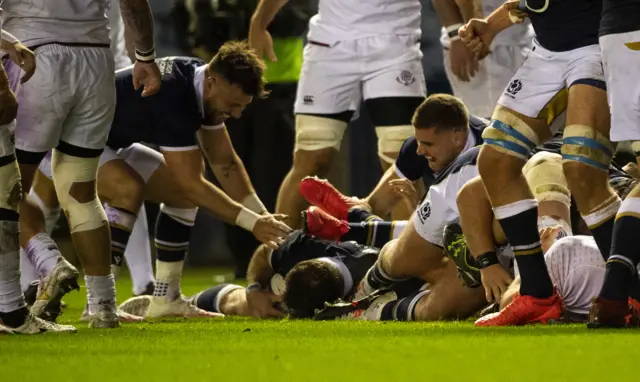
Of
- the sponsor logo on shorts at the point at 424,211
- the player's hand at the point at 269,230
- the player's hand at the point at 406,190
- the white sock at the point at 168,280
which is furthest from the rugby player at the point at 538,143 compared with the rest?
the white sock at the point at 168,280

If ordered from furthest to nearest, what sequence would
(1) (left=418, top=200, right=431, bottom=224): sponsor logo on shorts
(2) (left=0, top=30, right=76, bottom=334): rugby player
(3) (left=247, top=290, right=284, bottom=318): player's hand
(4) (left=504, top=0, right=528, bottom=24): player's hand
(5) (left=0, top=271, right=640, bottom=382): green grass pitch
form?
(3) (left=247, top=290, right=284, bottom=318): player's hand
(1) (left=418, top=200, right=431, bottom=224): sponsor logo on shorts
(4) (left=504, top=0, right=528, bottom=24): player's hand
(2) (left=0, top=30, right=76, bottom=334): rugby player
(5) (left=0, top=271, right=640, bottom=382): green grass pitch

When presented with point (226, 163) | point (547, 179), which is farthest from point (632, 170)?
point (226, 163)

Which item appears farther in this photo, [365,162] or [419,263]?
[365,162]

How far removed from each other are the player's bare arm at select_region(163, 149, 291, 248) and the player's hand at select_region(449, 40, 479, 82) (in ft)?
6.15

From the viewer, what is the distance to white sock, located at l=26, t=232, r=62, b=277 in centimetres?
636

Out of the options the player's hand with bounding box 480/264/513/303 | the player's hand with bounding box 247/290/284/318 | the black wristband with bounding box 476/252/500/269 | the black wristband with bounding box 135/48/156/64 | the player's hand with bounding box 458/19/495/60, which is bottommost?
the player's hand with bounding box 247/290/284/318

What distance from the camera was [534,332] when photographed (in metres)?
5.14

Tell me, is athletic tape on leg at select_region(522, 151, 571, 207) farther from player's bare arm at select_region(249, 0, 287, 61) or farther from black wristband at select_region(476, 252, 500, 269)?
player's bare arm at select_region(249, 0, 287, 61)

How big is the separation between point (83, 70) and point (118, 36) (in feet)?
11.1

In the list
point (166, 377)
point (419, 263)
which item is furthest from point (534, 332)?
point (166, 377)

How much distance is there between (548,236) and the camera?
6.35 m

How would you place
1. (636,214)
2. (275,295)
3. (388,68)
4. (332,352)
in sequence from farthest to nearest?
(388,68), (275,295), (636,214), (332,352)

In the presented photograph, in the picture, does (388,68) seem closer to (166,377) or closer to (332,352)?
(332,352)

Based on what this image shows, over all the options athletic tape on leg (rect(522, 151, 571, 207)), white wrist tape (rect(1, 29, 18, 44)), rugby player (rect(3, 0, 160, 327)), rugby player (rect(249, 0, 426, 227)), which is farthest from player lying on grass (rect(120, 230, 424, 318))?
white wrist tape (rect(1, 29, 18, 44))
